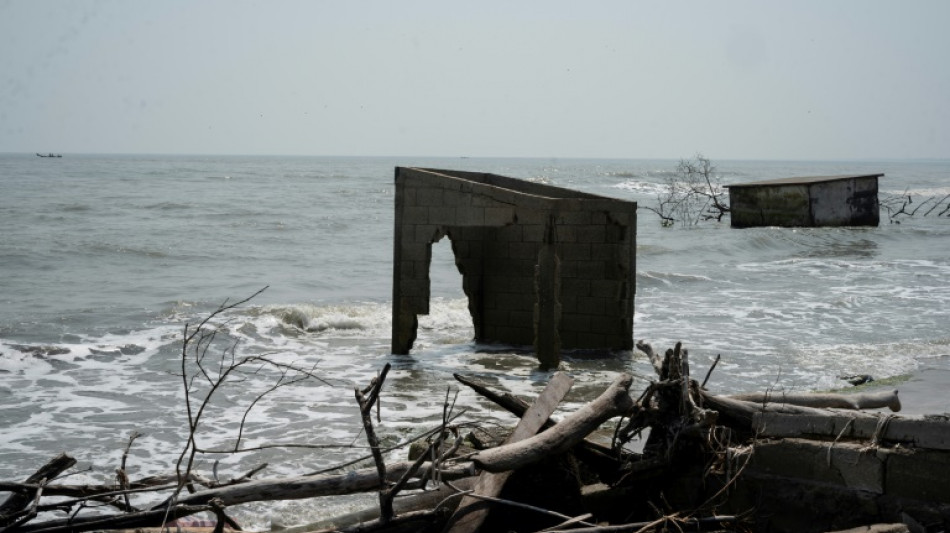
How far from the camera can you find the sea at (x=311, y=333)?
32.3 ft

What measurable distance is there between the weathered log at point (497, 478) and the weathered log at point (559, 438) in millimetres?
140

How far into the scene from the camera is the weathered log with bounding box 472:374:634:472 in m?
4.99

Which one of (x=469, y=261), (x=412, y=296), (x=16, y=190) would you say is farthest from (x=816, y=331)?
(x=16, y=190)

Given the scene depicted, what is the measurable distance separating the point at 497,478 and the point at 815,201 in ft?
96.9

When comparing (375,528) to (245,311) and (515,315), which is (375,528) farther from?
(245,311)

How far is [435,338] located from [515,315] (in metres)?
1.84

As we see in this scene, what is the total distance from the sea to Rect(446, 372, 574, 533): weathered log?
0.49m

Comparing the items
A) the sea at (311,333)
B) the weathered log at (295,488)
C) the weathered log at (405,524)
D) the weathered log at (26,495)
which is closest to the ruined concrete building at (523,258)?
the sea at (311,333)

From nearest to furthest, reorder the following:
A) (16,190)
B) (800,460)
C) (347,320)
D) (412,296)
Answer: (800,460), (412,296), (347,320), (16,190)

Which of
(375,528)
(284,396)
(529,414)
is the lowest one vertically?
(284,396)

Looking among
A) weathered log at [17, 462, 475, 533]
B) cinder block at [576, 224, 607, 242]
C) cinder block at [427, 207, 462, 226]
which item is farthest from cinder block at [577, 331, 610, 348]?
weathered log at [17, 462, 475, 533]

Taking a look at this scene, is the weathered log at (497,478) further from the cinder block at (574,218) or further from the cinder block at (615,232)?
the cinder block at (574,218)

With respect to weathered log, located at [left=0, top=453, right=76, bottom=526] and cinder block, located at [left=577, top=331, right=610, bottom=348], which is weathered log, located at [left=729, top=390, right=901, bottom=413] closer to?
weathered log, located at [left=0, top=453, right=76, bottom=526]

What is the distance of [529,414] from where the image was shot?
5.57m
